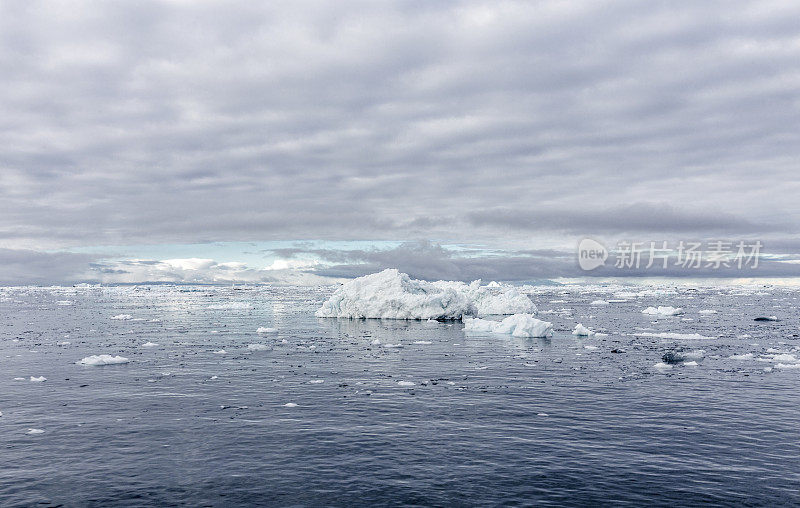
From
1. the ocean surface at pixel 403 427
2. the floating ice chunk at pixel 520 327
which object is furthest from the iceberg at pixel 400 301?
the ocean surface at pixel 403 427

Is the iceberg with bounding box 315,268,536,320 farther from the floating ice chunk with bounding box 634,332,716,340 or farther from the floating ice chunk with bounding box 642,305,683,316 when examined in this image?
the floating ice chunk with bounding box 634,332,716,340

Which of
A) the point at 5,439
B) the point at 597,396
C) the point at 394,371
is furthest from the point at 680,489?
the point at 5,439

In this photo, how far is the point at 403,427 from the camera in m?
23.7

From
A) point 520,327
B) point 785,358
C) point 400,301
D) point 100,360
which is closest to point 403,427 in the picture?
point 100,360

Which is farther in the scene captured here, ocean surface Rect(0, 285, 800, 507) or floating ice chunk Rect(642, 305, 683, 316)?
floating ice chunk Rect(642, 305, 683, 316)

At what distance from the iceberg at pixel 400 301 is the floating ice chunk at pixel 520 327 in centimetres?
1472

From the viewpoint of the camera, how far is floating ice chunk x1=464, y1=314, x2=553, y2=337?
187 ft

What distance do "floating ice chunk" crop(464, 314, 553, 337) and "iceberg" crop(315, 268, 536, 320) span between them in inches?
580

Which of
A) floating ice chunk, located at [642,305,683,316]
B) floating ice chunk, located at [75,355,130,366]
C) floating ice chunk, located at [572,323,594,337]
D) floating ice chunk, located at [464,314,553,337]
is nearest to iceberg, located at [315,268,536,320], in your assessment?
floating ice chunk, located at [464,314,553,337]

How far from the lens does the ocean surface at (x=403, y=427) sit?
672 inches

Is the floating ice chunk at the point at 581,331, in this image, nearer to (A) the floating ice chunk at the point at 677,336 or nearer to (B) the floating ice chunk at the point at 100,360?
(A) the floating ice chunk at the point at 677,336

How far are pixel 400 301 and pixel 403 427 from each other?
56.4 meters

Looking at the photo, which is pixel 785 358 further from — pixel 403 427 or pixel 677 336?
pixel 403 427

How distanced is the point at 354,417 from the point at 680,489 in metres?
14.0
